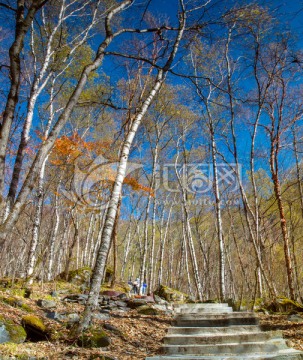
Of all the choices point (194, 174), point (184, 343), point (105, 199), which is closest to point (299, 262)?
point (194, 174)

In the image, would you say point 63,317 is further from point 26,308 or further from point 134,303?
point 134,303

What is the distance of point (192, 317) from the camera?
564 centimetres

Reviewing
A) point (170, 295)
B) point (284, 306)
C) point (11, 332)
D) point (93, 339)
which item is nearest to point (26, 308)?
point (11, 332)

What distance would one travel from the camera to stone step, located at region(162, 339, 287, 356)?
13.1 feet

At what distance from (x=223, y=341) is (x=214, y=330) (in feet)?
1.77

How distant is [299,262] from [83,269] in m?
17.1

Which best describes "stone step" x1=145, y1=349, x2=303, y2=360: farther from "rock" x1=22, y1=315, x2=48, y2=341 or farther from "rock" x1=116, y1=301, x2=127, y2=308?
"rock" x1=116, y1=301, x2=127, y2=308

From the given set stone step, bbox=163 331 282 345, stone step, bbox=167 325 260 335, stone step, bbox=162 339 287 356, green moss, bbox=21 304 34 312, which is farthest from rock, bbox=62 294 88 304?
stone step, bbox=162 339 287 356

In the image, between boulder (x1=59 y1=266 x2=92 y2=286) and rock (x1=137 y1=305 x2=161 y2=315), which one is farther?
boulder (x1=59 y1=266 x2=92 y2=286)

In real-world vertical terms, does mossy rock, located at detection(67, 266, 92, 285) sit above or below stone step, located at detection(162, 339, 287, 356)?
above

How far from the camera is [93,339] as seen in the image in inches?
157

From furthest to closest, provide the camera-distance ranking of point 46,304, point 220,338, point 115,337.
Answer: point 46,304 < point 115,337 < point 220,338

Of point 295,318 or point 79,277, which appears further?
point 79,277

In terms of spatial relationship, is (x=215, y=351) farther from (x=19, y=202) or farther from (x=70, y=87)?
(x=70, y=87)
